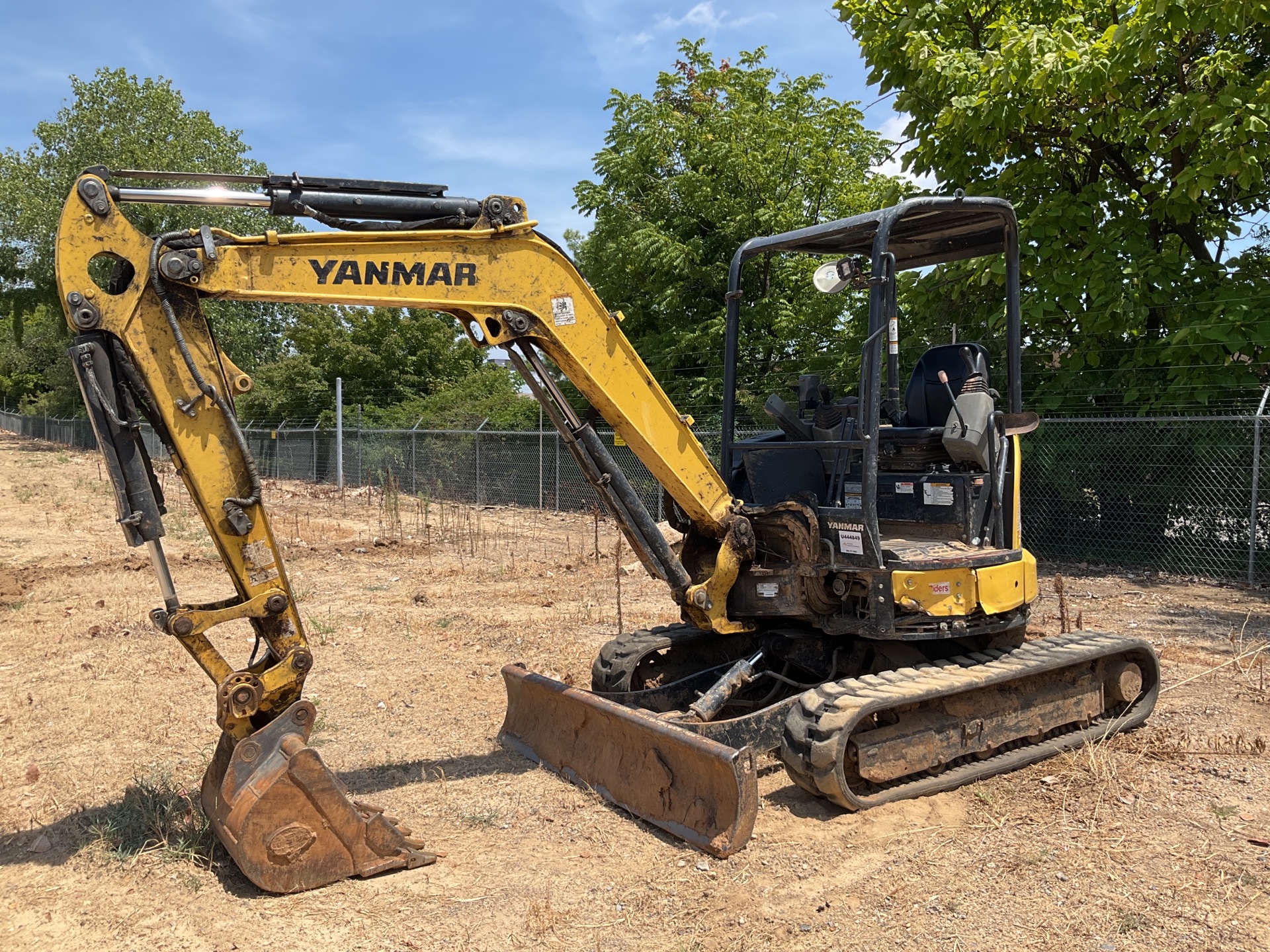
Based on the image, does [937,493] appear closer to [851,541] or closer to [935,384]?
[935,384]

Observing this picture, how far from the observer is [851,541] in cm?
522

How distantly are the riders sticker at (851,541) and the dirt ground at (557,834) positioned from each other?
1299 mm

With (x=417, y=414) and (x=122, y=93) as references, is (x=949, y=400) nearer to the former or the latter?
(x=417, y=414)

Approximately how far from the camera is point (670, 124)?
66.0 ft

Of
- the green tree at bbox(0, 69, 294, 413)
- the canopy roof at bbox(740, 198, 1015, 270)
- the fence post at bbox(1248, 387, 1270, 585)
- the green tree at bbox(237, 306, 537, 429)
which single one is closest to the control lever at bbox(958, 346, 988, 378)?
the canopy roof at bbox(740, 198, 1015, 270)

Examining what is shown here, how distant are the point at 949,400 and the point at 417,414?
21.7 metres

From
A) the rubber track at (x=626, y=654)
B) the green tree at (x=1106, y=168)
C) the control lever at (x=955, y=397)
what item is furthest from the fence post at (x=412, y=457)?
the control lever at (x=955, y=397)

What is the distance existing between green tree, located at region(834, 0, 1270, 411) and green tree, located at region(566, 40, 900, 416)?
3.19m

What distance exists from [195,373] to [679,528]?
9.21 feet

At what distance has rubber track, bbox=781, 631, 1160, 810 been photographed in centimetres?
476

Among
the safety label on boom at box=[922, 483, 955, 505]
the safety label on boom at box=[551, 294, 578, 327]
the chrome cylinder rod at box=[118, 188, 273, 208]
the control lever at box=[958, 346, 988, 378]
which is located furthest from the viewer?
the control lever at box=[958, 346, 988, 378]

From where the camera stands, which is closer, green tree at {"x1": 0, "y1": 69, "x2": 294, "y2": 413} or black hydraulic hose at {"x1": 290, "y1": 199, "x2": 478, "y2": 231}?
black hydraulic hose at {"x1": 290, "y1": 199, "x2": 478, "y2": 231}

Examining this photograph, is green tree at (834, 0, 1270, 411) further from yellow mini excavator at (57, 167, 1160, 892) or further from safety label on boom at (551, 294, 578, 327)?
safety label on boom at (551, 294, 578, 327)

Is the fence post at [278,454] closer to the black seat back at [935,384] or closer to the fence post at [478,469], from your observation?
the fence post at [478,469]
